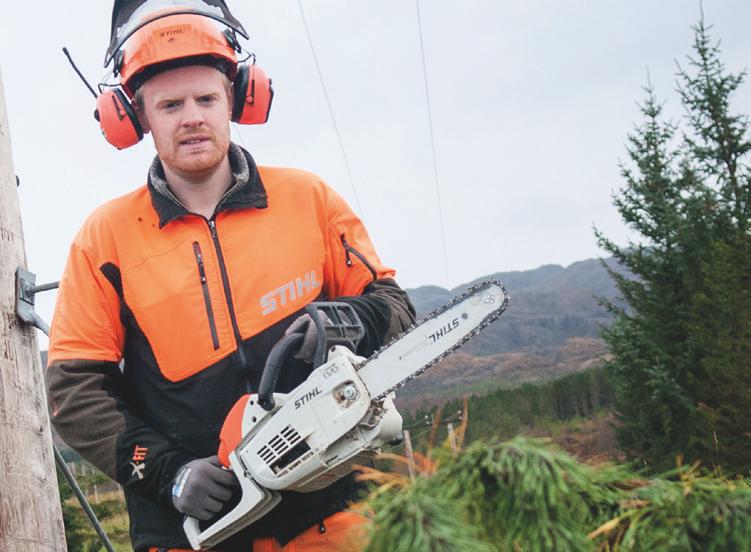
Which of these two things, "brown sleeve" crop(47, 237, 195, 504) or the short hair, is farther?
the short hair

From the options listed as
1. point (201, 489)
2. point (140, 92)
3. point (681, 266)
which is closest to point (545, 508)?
point (201, 489)

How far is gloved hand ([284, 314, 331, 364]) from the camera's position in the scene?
2.29 m

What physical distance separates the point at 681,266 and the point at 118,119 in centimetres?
1957

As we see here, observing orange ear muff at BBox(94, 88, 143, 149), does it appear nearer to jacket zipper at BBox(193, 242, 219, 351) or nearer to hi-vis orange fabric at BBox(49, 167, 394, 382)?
hi-vis orange fabric at BBox(49, 167, 394, 382)

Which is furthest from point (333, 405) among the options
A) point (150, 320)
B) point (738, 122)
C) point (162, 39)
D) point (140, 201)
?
point (738, 122)

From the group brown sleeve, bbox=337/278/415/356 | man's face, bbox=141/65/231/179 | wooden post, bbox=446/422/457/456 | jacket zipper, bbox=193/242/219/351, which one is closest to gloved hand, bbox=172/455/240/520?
jacket zipper, bbox=193/242/219/351

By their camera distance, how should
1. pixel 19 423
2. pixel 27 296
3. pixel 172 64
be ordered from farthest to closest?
pixel 27 296
pixel 19 423
pixel 172 64

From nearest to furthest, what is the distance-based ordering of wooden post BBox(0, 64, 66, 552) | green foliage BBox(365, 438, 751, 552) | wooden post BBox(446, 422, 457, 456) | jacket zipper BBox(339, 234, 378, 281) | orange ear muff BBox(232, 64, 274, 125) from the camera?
1. green foliage BBox(365, 438, 751, 552)
2. wooden post BBox(446, 422, 457, 456)
3. jacket zipper BBox(339, 234, 378, 281)
4. orange ear muff BBox(232, 64, 274, 125)
5. wooden post BBox(0, 64, 66, 552)

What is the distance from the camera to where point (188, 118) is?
2.51 metres

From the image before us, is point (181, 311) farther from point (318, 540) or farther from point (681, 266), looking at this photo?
point (681, 266)

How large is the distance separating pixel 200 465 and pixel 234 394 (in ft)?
0.77

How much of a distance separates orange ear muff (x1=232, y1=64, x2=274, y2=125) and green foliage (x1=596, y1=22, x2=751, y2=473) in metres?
16.1

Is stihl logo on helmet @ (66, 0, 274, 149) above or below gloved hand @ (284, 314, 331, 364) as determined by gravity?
above

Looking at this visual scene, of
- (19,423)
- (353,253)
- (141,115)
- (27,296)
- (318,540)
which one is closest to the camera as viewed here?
(318,540)
